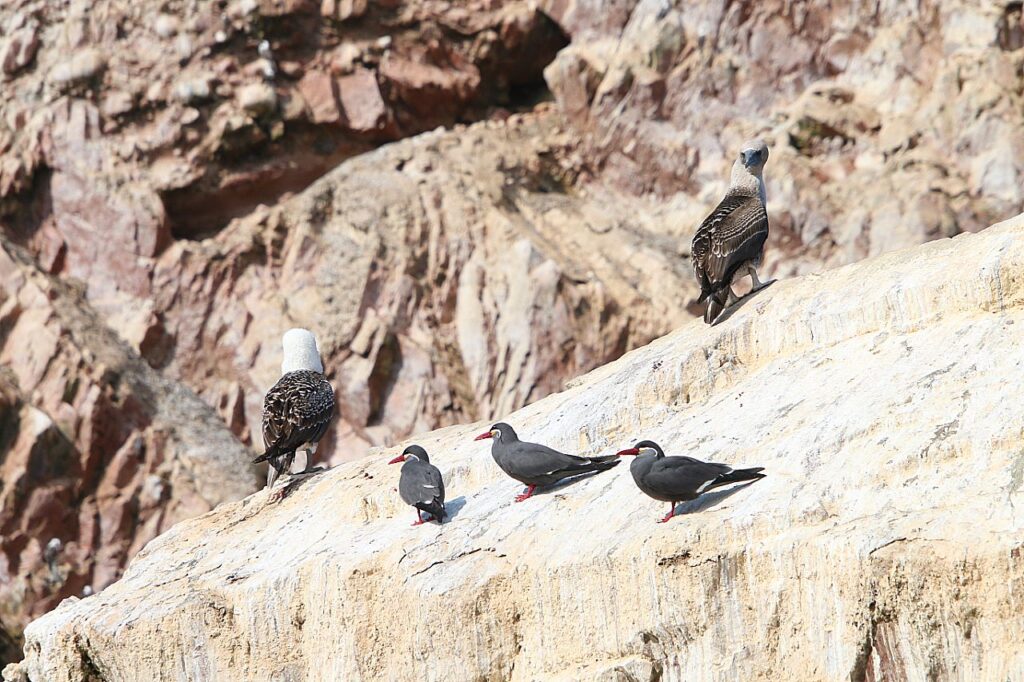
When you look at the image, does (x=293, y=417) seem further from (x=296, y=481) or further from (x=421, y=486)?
(x=421, y=486)

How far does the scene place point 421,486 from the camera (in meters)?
12.3

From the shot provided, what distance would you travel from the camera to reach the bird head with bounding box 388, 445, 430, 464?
43.1ft

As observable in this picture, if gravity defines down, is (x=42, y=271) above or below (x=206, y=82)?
below

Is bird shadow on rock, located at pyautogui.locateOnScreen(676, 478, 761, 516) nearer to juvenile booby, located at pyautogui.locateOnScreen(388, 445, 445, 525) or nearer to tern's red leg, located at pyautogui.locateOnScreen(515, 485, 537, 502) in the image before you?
tern's red leg, located at pyautogui.locateOnScreen(515, 485, 537, 502)

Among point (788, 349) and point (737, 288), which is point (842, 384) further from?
point (737, 288)

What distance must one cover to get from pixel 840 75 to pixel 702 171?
3.71 metres

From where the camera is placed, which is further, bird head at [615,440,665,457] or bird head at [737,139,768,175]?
bird head at [737,139,768,175]

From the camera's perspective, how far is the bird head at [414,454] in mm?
13148

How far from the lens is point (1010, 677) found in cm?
902

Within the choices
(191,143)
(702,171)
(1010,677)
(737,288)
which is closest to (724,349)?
(1010,677)

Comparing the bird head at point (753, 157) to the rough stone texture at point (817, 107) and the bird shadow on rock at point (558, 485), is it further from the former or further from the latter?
the rough stone texture at point (817, 107)

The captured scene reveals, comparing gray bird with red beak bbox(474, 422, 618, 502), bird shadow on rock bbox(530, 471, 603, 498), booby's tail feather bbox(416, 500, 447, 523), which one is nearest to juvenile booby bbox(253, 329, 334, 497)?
booby's tail feather bbox(416, 500, 447, 523)

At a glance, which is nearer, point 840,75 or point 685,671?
point 685,671

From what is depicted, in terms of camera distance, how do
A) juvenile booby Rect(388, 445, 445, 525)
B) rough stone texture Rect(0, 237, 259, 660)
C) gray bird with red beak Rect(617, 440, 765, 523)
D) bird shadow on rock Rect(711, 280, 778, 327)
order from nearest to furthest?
1. gray bird with red beak Rect(617, 440, 765, 523)
2. juvenile booby Rect(388, 445, 445, 525)
3. bird shadow on rock Rect(711, 280, 778, 327)
4. rough stone texture Rect(0, 237, 259, 660)
